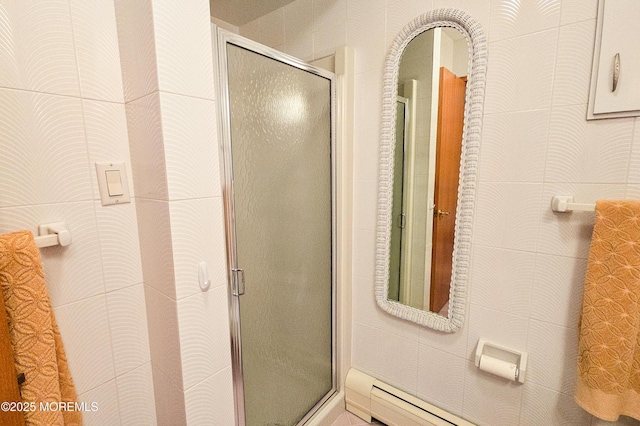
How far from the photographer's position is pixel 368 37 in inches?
51.9

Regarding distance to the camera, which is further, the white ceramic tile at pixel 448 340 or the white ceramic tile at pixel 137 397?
the white ceramic tile at pixel 448 340

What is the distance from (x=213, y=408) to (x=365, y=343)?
0.87 metres

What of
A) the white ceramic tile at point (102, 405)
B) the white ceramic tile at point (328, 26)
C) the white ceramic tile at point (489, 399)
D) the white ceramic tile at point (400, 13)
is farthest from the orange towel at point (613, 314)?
the white ceramic tile at point (102, 405)

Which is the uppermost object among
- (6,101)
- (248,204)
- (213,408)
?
(6,101)

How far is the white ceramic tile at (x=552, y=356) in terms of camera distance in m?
1.04

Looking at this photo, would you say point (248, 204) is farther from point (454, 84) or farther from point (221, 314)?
point (454, 84)

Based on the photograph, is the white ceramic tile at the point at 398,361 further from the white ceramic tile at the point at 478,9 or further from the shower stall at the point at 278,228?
the white ceramic tile at the point at 478,9

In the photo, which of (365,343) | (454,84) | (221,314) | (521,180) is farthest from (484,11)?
(365,343)

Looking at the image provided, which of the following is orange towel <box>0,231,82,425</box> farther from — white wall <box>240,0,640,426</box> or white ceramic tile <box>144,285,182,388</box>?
white wall <box>240,0,640,426</box>

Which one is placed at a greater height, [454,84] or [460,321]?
[454,84]

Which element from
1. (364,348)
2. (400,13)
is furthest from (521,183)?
(364,348)

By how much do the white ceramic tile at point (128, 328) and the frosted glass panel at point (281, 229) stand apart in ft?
1.03

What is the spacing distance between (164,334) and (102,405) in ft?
0.96

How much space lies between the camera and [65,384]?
735 mm
